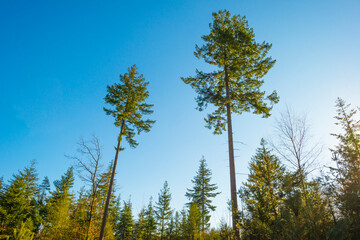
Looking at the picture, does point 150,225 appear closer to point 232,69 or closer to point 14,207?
point 14,207

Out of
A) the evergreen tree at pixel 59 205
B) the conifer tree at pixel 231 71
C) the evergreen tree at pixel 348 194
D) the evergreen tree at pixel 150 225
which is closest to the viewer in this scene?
the evergreen tree at pixel 348 194

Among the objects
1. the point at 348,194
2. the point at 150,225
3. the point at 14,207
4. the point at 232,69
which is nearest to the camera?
the point at 348,194

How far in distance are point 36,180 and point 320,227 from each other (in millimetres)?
31420

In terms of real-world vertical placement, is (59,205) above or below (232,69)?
below

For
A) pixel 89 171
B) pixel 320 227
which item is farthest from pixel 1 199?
pixel 320 227

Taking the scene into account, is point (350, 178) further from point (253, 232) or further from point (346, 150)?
point (253, 232)

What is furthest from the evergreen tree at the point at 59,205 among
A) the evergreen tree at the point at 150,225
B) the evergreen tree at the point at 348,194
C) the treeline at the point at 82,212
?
the evergreen tree at the point at 348,194

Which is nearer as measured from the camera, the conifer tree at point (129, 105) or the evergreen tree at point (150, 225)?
the conifer tree at point (129, 105)


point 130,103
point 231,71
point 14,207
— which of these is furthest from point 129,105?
point 14,207

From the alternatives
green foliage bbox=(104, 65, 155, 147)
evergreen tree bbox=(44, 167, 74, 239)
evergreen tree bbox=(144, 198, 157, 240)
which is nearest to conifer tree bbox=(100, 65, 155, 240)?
green foliage bbox=(104, 65, 155, 147)

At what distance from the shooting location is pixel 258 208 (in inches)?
217

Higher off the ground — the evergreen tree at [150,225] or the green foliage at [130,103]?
the green foliage at [130,103]

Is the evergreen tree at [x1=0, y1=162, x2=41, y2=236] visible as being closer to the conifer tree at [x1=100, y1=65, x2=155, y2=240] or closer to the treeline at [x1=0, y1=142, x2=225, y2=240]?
the treeline at [x1=0, y1=142, x2=225, y2=240]

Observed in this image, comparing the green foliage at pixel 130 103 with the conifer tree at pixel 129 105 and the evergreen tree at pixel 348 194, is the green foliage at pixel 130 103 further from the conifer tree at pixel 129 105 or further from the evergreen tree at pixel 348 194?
the evergreen tree at pixel 348 194
